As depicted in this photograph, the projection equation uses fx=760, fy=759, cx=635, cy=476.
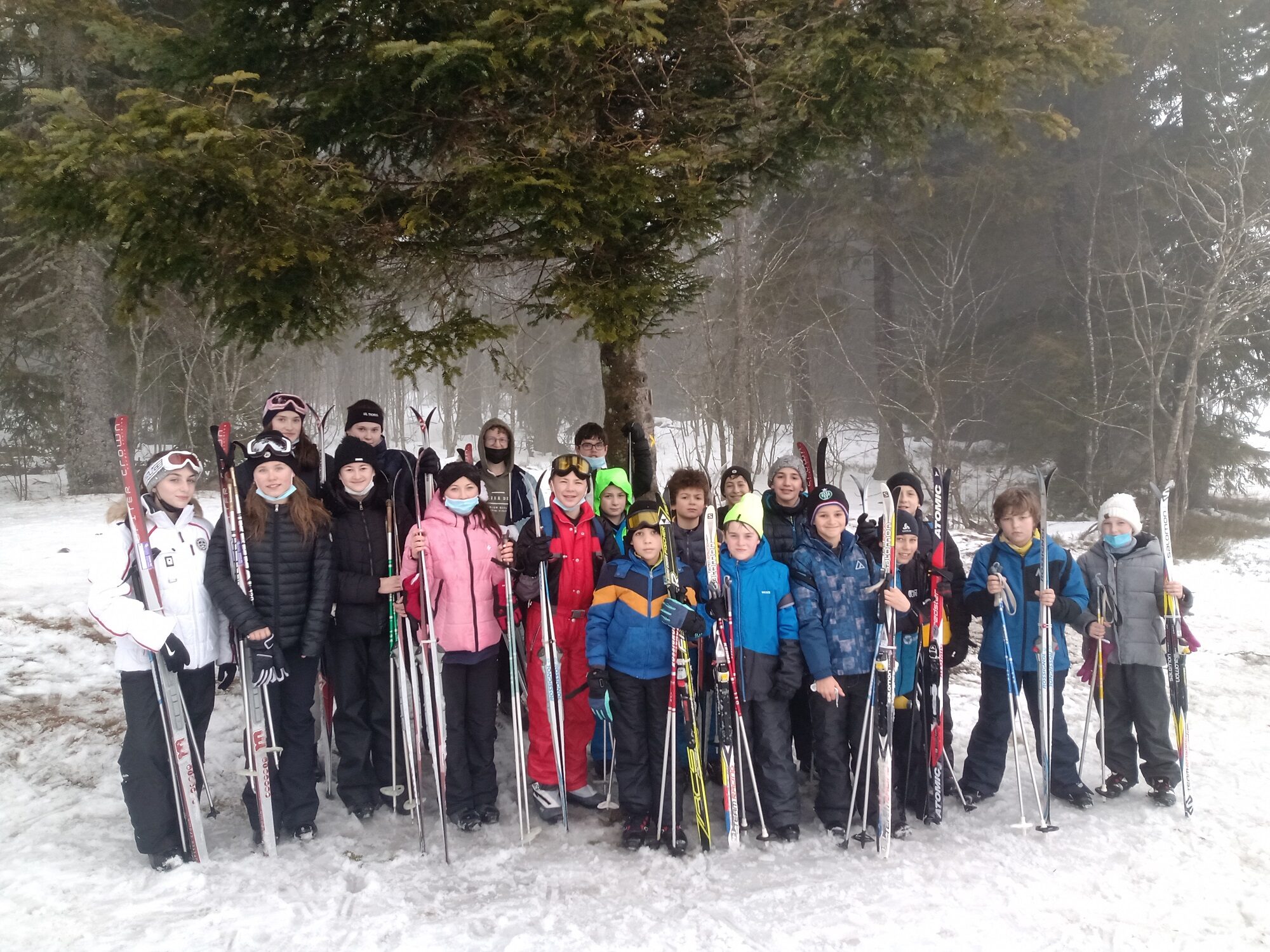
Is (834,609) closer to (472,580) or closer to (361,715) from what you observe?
(472,580)

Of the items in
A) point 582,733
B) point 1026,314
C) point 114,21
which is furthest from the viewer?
point 1026,314

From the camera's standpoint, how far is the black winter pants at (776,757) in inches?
177

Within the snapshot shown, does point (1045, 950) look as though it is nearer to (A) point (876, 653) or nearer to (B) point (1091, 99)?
(A) point (876, 653)

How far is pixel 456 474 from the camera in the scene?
4559mm

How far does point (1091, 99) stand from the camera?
16266 millimetres

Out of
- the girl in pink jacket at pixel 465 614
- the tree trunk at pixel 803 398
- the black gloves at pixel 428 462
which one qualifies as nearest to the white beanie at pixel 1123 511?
the girl in pink jacket at pixel 465 614

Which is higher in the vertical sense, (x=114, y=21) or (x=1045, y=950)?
(x=114, y=21)

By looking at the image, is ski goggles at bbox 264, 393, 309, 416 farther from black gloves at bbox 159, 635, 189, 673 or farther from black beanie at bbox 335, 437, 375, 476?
black gloves at bbox 159, 635, 189, 673

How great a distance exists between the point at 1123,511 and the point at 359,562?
4.91 meters

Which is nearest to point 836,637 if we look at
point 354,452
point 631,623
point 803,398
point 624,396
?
point 631,623

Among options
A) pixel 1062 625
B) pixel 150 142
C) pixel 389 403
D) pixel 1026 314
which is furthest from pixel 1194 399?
pixel 389 403

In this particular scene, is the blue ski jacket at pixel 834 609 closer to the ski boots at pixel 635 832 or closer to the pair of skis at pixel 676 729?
the pair of skis at pixel 676 729

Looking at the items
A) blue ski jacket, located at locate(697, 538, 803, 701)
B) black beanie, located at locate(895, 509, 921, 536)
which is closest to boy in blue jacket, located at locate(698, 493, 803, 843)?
blue ski jacket, located at locate(697, 538, 803, 701)

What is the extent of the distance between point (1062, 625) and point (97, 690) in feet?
23.9
